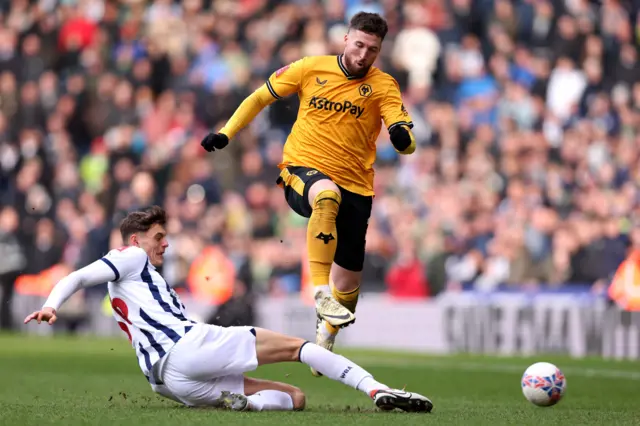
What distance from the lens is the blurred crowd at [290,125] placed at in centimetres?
1812

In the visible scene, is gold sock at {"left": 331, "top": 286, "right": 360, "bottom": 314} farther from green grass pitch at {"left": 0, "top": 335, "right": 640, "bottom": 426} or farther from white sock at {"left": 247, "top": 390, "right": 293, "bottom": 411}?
white sock at {"left": 247, "top": 390, "right": 293, "bottom": 411}

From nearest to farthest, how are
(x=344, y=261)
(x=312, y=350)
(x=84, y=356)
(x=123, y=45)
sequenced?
(x=312, y=350) < (x=344, y=261) < (x=84, y=356) < (x=123, y=45)

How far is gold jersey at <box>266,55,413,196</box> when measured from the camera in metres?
9.81

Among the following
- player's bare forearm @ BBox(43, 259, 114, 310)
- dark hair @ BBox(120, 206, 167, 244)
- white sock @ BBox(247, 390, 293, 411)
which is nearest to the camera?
player's bare forearm @ BBox(43, 259, 114, 310)

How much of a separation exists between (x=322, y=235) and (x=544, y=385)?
1.91 m

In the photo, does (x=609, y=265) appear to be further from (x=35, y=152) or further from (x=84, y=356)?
(x=35, y=152)

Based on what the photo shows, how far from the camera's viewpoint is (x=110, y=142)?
22.2 m

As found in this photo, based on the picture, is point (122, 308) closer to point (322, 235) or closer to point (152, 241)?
point (152, 241)

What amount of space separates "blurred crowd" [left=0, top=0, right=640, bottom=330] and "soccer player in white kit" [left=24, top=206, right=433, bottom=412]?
8953 mm

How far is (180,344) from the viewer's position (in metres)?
8.19

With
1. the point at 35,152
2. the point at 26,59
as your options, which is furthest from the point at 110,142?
the point at 26,59

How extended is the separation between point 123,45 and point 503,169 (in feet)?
26.9

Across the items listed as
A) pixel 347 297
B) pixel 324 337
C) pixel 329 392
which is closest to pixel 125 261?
pixel 324 337

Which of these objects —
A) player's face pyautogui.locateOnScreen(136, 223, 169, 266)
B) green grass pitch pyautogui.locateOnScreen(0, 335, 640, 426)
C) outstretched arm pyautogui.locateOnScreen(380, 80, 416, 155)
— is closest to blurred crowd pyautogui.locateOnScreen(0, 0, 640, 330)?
green grass pitch pyautogui.locateOnScreen(0, 335, 640, 426)
